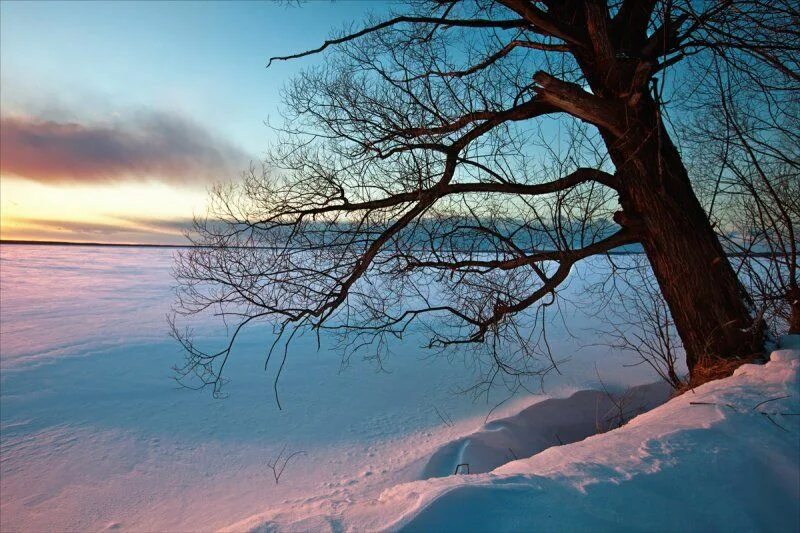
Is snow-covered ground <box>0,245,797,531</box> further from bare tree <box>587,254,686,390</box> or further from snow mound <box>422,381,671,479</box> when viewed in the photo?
bare tree <box>587,254,686,390</box>

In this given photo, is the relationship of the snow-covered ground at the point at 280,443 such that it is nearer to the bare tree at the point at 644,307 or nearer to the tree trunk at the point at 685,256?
the tree trunk at the point at 685,256

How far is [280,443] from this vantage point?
6.22m

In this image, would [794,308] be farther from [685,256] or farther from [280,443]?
[280,443]

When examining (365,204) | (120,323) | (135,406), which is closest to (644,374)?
(365,204)

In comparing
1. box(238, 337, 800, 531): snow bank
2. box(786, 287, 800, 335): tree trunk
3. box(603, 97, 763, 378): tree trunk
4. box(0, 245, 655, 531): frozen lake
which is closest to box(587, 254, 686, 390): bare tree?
box(603, 97, 763, 378): tree trunk

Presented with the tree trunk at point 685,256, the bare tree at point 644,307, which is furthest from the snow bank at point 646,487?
the bare tree at point 644,307

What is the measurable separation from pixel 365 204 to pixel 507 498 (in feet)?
10.7

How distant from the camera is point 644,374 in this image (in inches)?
333

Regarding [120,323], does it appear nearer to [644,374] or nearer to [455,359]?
[455,359]

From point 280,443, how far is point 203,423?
1.64 m

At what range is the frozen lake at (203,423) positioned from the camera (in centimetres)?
485

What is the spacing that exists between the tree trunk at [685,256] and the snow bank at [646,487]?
41.1 inches

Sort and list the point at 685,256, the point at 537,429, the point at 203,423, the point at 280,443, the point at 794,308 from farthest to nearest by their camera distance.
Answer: the point at 203,423 < the point at 280,443 < the point at 537,429 < the point at 685,256 < the point at 794,308

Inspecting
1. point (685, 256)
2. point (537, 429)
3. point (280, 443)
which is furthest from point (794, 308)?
point (280, 443)
